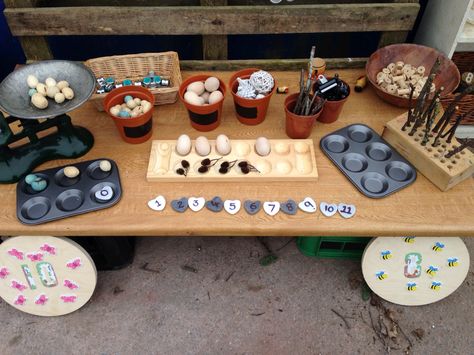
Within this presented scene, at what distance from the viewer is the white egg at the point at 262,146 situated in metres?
1.57

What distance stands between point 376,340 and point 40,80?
171 centimetres

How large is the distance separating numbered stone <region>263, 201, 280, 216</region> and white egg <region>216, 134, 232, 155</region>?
271mm

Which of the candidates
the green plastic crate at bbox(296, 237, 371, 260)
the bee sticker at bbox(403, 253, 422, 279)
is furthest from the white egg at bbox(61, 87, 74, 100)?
the bee sticker at bbox(403, 253, 422, 279)

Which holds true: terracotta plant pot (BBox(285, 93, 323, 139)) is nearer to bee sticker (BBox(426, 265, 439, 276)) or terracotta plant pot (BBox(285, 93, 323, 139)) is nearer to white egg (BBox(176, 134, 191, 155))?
white egg (BBox(176, 134, 191, 155))

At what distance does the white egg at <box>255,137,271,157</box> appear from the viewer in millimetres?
1571

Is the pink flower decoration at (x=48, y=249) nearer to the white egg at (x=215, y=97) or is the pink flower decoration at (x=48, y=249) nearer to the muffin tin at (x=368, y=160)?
the white egg at (x=215, y=97)

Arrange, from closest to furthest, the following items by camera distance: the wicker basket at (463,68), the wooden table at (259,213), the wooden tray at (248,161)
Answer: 1. the wooden table at (259,213)
2. the wooden tray at (248,161)
3. the wicker basket at (463,68)

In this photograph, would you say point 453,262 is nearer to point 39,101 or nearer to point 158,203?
point 158,203

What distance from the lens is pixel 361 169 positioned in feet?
5.11

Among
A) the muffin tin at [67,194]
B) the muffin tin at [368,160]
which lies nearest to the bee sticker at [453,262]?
the muffin tin at [368,160]

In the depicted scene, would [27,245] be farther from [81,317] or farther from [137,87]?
[137,87]

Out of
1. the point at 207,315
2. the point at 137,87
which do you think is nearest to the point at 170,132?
the point at 137,87

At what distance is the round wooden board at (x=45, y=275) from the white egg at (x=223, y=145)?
66 centimetres

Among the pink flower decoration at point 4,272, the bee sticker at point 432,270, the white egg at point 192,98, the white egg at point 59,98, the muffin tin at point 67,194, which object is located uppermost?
the white egg at point 59,98
